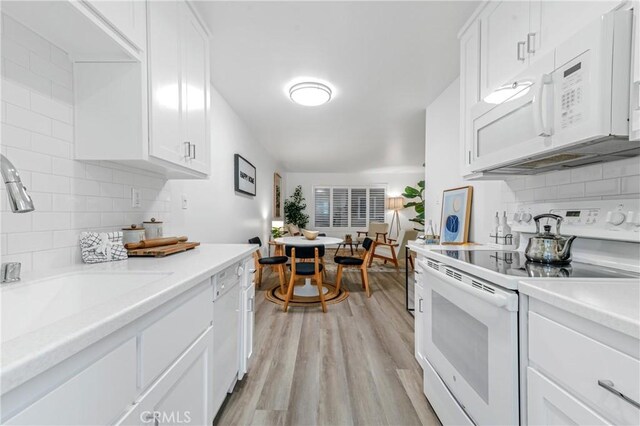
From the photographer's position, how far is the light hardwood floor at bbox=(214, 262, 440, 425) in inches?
56.3

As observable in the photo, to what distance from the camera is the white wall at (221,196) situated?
7.15 ft

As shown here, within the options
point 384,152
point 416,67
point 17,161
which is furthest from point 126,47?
point 384,152

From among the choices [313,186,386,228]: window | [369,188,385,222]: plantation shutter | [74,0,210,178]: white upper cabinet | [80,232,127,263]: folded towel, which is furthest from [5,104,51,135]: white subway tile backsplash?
[369,188,385,222]: plantation shutter

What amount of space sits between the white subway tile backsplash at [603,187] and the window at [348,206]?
679 centimetres

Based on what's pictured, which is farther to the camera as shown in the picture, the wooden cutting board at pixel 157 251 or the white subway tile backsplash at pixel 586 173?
the wooden cutting board at pixel 157 251

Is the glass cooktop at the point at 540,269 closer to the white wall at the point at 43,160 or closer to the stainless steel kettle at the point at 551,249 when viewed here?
the stainless steel kettle at the point at 551,249

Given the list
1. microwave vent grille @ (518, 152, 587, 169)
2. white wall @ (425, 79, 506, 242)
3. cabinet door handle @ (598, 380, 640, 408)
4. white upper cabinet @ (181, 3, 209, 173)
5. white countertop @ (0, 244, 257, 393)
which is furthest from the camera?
white wall @ (425, 79, 506, 242)

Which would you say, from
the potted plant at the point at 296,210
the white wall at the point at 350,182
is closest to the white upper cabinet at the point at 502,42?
the potted plant at the point at 296,210

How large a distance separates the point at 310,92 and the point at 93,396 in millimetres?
2592

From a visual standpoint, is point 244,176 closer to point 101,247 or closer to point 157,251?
point 157,251

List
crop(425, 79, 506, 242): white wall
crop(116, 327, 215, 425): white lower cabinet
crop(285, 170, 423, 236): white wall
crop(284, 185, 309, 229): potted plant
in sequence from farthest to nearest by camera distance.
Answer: crop(285, 170, 423, 236): white wall
crop(284, 185, 309, 229): potted plant
crop(425, 79, 506, 242): white wall
crop(116, 327, 215, 425): white lower cabinet

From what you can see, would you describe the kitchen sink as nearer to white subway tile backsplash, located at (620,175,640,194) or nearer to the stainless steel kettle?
the stainless steel kettle

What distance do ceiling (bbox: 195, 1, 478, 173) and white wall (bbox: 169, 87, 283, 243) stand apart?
0.83 feet

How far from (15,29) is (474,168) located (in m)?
2.15
